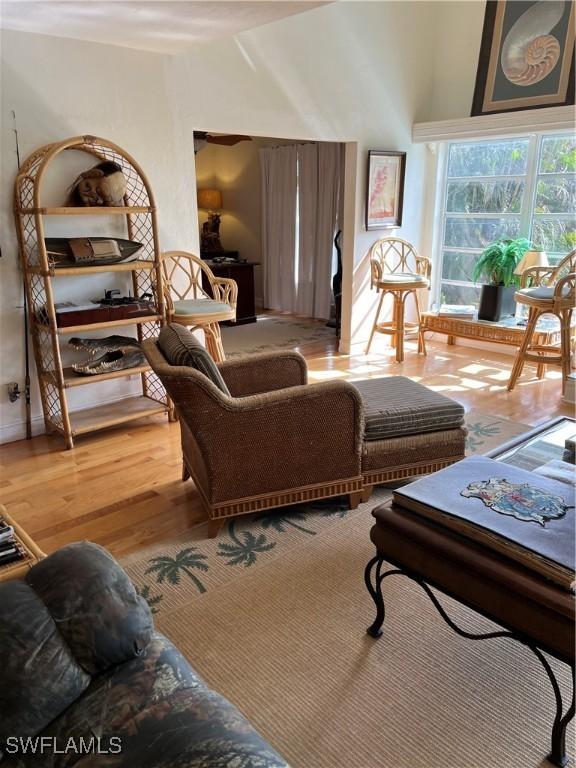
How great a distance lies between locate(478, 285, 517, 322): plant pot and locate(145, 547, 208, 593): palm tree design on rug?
3587 mm

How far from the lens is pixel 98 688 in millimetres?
1116

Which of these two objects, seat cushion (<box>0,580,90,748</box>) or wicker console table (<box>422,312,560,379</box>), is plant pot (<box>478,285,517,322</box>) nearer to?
wicker console table (<box>422,312,560,379</box>)

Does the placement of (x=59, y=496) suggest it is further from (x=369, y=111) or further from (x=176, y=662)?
(x=369, y=111)

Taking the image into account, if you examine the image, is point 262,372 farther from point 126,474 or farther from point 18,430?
point 18,430

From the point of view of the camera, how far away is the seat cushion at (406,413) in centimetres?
255

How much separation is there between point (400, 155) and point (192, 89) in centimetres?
223

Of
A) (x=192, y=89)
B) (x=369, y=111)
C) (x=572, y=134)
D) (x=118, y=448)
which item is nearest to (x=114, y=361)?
(x=118, y=448)

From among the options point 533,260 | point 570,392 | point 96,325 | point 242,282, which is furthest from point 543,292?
point 242,282

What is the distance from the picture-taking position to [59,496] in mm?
2779

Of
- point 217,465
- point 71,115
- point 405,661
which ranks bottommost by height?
point 405,661

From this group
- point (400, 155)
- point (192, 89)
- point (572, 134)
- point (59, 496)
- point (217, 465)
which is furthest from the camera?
point (400, 155)

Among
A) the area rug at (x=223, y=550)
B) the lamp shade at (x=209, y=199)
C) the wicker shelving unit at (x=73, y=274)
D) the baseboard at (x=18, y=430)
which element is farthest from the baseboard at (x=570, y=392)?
the lamp shade at (x=209, y=199)

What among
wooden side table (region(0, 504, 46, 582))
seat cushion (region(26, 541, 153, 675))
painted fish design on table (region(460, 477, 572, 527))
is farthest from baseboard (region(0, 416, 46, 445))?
painted fish design on table (region(460, 477, 572, 527))

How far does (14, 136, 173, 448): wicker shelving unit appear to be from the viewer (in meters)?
3.05
